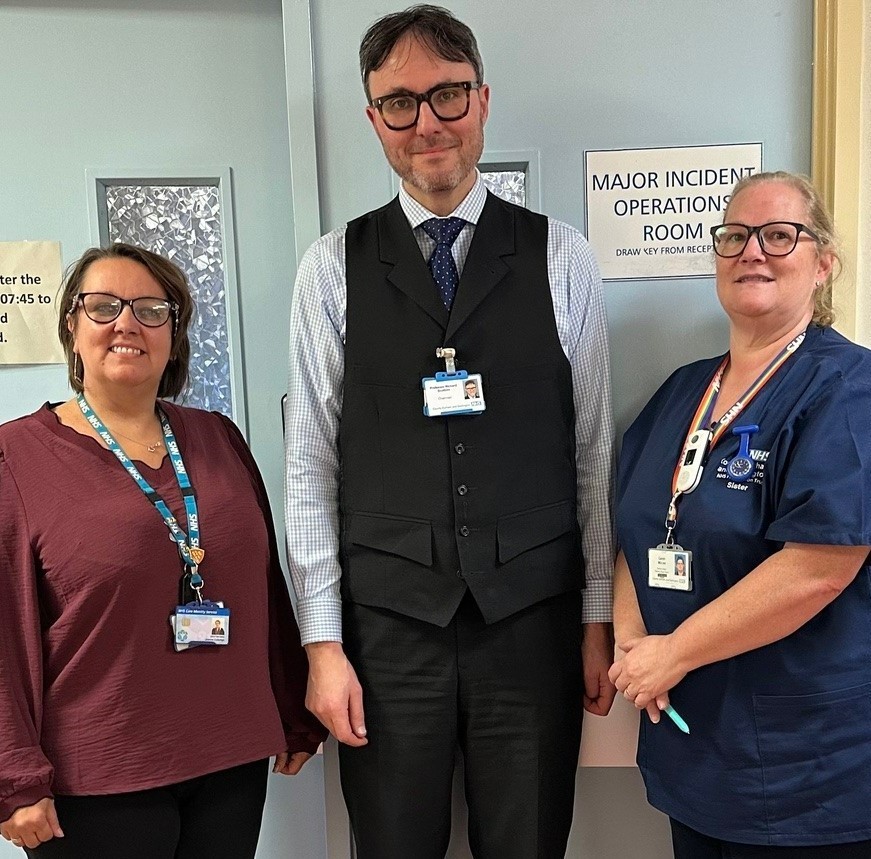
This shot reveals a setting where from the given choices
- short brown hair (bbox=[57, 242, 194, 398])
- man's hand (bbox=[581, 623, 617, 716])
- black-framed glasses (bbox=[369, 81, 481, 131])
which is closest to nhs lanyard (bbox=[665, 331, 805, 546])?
man's hand (bbox=[581, 623, 617, 716])

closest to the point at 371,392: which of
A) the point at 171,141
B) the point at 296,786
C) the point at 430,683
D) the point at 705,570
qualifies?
the point at 430,683

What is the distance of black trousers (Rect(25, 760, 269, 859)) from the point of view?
1.16 metres

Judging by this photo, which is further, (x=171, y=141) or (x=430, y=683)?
(x=171, y=141)

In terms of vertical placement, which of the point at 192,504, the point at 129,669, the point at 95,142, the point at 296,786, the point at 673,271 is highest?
the point at 95,142

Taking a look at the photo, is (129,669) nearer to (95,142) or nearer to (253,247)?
(253,247)

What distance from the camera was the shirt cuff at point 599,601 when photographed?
4.67 feet

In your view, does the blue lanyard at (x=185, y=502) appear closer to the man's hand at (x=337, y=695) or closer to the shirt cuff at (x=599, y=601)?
the man's hand at (x=337, y=695)

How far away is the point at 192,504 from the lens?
1.27 metres

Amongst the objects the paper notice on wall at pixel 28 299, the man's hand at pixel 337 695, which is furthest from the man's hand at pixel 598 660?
the paper notice on wall at pixel 28 299

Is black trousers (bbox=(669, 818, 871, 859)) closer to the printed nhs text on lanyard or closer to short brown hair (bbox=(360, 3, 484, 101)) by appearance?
the printed nhs text on lanyard

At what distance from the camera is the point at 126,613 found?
1175mm

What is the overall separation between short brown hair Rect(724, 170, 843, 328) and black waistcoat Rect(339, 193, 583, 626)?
0.39m

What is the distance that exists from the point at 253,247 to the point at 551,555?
3.12 feet

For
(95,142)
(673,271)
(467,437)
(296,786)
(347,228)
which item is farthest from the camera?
(296,786)
